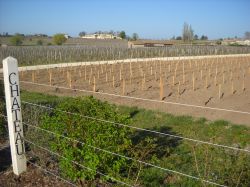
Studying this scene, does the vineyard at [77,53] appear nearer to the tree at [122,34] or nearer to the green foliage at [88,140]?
the green foliage at [88,140]

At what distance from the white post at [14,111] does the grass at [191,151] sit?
82 cm

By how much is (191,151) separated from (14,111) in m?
3.68

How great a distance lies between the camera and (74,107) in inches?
181

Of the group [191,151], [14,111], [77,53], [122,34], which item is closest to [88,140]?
[14,111]

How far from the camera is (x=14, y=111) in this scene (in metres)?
4.46

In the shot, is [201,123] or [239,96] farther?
[239,96]

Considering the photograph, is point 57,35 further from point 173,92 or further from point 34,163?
point 34,163

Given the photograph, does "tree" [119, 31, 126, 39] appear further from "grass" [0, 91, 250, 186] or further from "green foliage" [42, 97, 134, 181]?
"green foliage" [42, 97, 134, 181]

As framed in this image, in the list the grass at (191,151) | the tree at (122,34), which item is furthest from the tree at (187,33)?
the grass at (191,151)

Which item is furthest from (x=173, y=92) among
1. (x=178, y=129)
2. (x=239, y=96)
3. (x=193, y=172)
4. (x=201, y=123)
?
(x=193, y=172)

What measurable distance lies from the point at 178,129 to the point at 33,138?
16.0 feet

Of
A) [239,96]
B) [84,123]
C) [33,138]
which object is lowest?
[239,96]

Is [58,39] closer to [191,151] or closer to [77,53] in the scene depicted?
[77,53]

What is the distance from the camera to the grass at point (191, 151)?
3.40 meters
